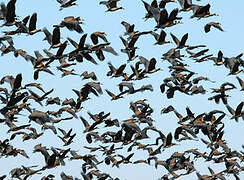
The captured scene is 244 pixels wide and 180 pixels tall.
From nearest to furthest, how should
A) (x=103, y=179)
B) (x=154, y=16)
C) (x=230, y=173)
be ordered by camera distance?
(x=154, y=16)
(x=103, y=179)
(x=230, y=173)

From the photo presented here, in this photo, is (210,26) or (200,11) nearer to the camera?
(200,11)

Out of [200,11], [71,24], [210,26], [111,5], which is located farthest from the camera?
[210,26]

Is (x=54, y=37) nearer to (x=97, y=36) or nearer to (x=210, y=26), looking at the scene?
(x=97, y=36)

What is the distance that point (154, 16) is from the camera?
3522 centimetres

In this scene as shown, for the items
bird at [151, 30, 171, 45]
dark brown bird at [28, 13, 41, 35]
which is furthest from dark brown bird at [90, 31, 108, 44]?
dark brown bird at [28, 13, 41, 35]

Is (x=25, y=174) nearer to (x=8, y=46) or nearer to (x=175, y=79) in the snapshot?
(x=8, y=46)

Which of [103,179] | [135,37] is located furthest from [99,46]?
[103,179]

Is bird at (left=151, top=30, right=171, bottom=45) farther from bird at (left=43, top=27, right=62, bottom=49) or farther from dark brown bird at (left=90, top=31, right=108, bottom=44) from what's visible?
bird at (left=43, top=27, right=62, bottom=49)

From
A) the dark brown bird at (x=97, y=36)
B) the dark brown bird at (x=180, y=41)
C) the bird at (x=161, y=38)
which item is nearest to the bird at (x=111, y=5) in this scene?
the dark brown bird at (x=97, y=36)

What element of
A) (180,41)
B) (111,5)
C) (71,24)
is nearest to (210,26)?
(180,41)

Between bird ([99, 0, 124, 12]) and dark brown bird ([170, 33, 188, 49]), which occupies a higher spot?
bird ([99, 0, 124, 12])

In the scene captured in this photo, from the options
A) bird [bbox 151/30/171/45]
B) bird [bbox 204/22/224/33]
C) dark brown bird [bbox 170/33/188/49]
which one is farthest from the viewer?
bird [bbox 204/22/224/33]

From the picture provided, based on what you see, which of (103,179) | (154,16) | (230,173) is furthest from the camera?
(230,173)

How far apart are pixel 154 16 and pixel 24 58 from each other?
9.04 meters
